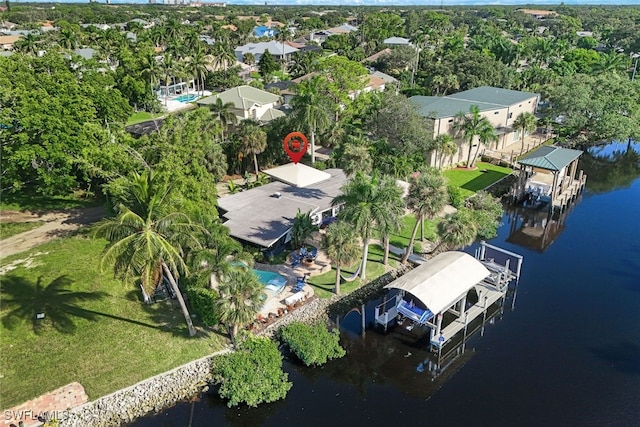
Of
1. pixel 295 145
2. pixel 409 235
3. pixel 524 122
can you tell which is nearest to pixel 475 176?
pixel 524 122

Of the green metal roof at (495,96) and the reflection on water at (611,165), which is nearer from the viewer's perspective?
the reflection on water at (611,165)

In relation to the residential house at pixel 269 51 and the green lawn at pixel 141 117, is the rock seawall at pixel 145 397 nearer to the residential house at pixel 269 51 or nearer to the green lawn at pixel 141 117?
the green lawn at pixel 141 117

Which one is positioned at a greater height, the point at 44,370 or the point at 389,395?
the point at 44,370

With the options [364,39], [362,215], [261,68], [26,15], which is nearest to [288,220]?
[362,215]

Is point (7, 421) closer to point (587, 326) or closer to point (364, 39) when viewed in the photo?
point (587, 326)

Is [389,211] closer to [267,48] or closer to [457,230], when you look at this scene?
[457,230]

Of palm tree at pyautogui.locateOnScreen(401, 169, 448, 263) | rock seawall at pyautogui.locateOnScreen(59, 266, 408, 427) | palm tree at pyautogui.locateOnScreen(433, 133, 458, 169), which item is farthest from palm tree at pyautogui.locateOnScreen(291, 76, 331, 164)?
rock seawall at pyautogui.locateOnScreen(59, 266, 408, 427)

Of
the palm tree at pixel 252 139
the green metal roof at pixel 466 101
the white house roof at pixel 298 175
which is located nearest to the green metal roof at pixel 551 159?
the green metal roof at pixel 466 101
